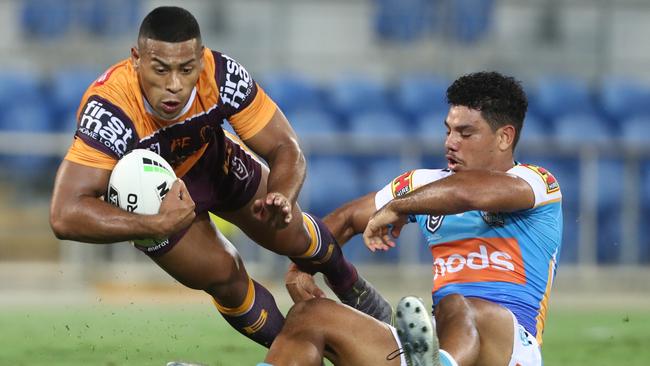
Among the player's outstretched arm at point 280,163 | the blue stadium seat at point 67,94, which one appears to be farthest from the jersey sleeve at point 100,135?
the blue stadium seat at point 67,94

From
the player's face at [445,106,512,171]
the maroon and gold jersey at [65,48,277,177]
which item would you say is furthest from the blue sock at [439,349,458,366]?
the maroon and gold jersey at [65,48,277,177]

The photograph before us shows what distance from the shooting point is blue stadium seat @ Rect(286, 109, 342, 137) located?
45.5 ft

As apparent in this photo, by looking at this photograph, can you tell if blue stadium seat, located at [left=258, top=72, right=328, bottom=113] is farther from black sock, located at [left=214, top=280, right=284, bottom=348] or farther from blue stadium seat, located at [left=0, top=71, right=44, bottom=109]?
black sock, located at [left=214, top=280, right=284, bottom=348]

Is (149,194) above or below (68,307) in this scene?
above

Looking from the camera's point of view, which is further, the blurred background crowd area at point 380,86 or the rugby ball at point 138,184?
the blurred background crowd area at point 380,86

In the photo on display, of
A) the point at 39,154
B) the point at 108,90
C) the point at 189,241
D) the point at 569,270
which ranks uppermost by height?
the point at 108,90

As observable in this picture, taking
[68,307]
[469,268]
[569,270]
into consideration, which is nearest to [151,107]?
[469,268]

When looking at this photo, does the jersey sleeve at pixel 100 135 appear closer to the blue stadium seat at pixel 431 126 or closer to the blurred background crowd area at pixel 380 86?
the blurred background crowd area at pixel 380 86

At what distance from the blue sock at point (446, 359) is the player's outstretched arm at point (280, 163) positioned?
1.09m

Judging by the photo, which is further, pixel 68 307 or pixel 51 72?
pixel 51 72

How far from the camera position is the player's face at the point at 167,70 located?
5.36 meters

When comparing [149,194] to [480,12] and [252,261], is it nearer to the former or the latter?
[252,261]

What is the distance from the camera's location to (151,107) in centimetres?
557

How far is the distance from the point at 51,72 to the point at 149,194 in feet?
35.7
